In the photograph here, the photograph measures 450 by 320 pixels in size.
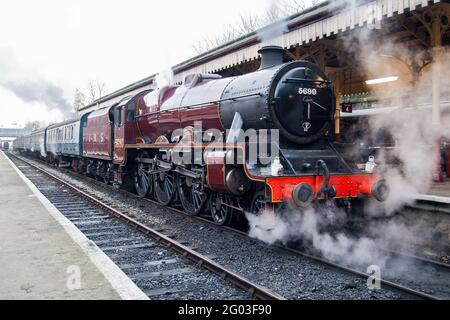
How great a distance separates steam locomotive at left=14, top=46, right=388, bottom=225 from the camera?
19.8 feet

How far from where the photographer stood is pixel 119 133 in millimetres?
11898

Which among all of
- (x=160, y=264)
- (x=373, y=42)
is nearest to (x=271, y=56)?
(x=373, y=42)

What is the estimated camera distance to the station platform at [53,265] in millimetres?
3909

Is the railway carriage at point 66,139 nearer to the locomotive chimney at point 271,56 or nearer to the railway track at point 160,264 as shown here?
the railway track at point 160,264

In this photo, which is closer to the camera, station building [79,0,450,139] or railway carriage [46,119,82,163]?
station building [79,0,450,139]

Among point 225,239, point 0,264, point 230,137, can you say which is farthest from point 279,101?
point 0,264

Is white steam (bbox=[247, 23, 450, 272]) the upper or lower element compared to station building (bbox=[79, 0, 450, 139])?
lower

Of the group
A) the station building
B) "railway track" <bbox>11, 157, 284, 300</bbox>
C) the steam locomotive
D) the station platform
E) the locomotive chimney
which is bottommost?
"railway track" <bbox>11, 157, 284, 300</bbox>

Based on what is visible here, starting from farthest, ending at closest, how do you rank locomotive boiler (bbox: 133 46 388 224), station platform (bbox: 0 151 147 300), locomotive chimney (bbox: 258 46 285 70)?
locomotive chimney (bbox: 258 46 285 70) → locomotive boiler (bbox: 133 46 388 224) → station platform (bbox: 0 151 147 300)

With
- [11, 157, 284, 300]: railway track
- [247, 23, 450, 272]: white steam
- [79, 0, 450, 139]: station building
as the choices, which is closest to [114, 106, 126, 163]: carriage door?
[79, 0, 450, 139]: station building

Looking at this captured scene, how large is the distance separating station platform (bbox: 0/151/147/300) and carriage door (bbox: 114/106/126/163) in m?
4.01

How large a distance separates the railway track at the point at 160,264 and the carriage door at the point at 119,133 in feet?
10.1

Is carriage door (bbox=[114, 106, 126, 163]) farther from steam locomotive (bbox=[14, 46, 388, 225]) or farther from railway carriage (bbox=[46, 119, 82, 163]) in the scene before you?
railway carriage (bbox=[46, 119, 82, 163])

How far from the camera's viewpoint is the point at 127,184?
41.8 feet
